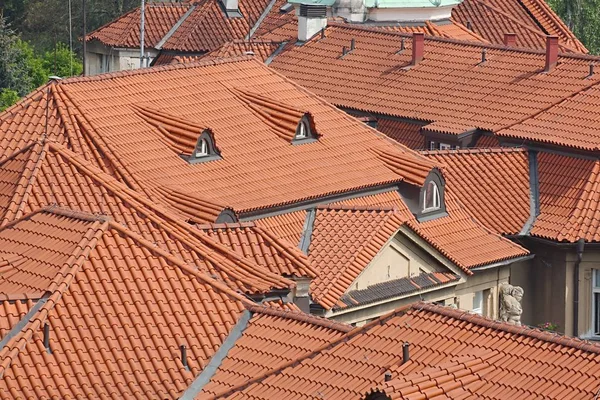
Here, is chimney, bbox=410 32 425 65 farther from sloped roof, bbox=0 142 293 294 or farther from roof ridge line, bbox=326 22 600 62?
sloped roof, bbox=0 142 293 294

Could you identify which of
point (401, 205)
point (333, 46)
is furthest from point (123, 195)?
point (333, 46)

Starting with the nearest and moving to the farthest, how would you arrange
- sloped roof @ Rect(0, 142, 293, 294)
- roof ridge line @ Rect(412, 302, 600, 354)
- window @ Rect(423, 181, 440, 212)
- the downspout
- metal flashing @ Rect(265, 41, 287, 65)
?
roof ridge line @ Rect(412, 302, 600, 354), sloped roof @ Rect(0, 142, 293, 294), window @ Rect(423, 181, 440, 212), the downspout, metal flashing @ Rect(265, 41, 287, 65)

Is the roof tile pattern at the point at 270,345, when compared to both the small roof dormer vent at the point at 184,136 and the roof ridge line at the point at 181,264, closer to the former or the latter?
the roof ridge line at the point at 181,264

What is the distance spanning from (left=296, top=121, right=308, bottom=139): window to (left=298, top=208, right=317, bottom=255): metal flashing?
9.93ft

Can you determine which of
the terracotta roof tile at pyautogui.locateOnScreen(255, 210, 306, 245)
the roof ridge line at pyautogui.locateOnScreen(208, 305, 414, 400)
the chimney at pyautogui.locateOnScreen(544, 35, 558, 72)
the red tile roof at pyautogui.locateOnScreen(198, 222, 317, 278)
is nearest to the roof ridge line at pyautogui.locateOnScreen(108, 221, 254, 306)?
the roof ridge line at pyautogui.locateOnScreen(208, 305, 414, 400)

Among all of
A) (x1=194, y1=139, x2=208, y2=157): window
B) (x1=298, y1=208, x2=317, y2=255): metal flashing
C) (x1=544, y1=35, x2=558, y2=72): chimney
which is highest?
(x1=194, y1=139, x2=208, y2=157): window

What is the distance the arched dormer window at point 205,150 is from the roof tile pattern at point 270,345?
12219 millimetres

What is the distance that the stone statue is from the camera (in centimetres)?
4762

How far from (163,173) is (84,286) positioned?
11.3m

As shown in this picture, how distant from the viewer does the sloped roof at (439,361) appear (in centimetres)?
2714

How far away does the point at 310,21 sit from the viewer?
6400cm

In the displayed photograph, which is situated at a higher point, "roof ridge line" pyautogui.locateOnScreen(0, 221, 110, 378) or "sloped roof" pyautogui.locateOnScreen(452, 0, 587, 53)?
"roof ridge line" pyautogui.locateOnScreen(0, 221, 110, 378)

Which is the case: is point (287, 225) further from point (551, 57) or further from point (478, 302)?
point (551, 57)

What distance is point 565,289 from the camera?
1988 inches
